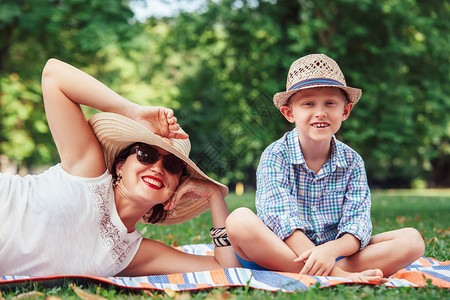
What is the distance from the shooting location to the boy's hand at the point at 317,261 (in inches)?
108

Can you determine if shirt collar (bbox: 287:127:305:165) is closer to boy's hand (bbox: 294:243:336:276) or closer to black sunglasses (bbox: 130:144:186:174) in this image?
boy's hand (bbox: 294:243:336:276)

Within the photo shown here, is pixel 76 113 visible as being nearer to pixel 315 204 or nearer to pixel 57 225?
pixel 57 225

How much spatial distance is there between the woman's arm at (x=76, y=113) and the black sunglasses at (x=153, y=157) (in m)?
0.12

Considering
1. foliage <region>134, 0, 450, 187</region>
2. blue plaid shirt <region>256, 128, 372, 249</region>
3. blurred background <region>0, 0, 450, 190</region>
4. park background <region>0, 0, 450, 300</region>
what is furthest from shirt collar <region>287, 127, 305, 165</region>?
foliage <region>134, 0, 450, 187</region>

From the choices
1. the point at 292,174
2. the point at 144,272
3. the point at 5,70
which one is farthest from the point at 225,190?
the point at 5,70

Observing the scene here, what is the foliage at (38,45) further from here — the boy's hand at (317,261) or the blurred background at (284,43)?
the boy's hand at (317,261)

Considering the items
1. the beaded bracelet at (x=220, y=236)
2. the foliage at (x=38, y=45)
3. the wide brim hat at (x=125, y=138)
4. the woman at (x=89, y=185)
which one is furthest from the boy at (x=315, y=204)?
the foliage at (x=38, y=45)

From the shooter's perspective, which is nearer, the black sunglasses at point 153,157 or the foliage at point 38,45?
the black sunglasses at point 153,157

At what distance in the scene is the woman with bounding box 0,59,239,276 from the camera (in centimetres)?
272

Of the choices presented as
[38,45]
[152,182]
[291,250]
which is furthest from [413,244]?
[38,45]

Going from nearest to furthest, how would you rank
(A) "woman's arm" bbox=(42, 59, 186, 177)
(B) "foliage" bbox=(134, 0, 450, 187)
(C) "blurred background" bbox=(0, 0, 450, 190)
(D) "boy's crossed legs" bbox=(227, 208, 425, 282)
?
1. (A) "woman's arm" bbox=(42, 59, 186, 177)
2. (D) "boy's crossed legs" bbox=(227, 208, 425, 282)
3. (C) "blurred background" bbox=(0, 0, 450, 190)
4. (B) "foliage" bbox=(134, 0, 450, 187)

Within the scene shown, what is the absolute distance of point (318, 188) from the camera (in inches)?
128

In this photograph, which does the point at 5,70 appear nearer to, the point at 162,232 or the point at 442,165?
the point at 162,232

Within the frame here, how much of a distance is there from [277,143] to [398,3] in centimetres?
834
